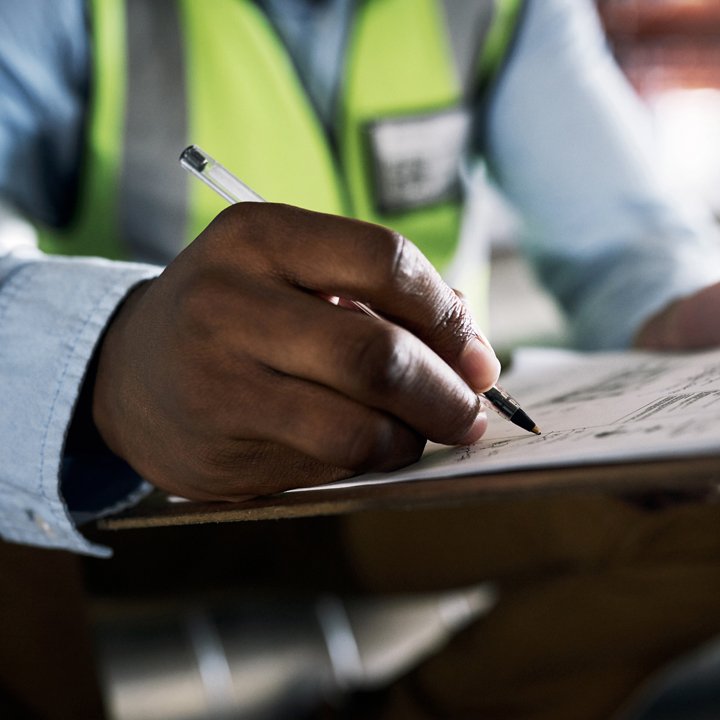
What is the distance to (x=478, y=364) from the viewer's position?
1.05 ft

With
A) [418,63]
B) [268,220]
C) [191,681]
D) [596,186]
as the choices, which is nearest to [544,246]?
[596,186]

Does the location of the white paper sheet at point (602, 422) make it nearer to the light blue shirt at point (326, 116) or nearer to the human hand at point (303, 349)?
the human hand at point (303, 349)

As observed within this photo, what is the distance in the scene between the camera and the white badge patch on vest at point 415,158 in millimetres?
875

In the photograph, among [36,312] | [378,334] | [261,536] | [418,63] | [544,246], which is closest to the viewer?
[378,334]

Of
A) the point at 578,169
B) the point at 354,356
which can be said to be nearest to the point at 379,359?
the point at 354,356

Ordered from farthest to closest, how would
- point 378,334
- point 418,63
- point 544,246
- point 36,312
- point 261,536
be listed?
1. point 544,246
2. point 418,63
3. point 261,536
4. point 36,312
5. point 378,334

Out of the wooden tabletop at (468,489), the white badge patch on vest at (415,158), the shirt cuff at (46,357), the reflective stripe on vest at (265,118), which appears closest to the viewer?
the wooden tabletop at (468,489)

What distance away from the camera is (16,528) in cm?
43

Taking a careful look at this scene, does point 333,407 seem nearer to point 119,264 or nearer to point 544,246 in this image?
point 119,264

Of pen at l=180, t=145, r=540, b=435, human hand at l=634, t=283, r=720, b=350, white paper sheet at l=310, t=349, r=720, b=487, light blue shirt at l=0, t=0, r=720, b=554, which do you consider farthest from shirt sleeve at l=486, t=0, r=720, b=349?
pen at l=180, t=145, r=540, b=435

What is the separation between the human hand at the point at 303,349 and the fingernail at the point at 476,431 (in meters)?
0.02

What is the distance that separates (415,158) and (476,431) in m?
0.61

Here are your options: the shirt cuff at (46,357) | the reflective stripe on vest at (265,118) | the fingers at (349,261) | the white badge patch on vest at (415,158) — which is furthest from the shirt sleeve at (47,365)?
the white badge patch on vest at (415,158)

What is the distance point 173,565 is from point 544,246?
23.2 inches
